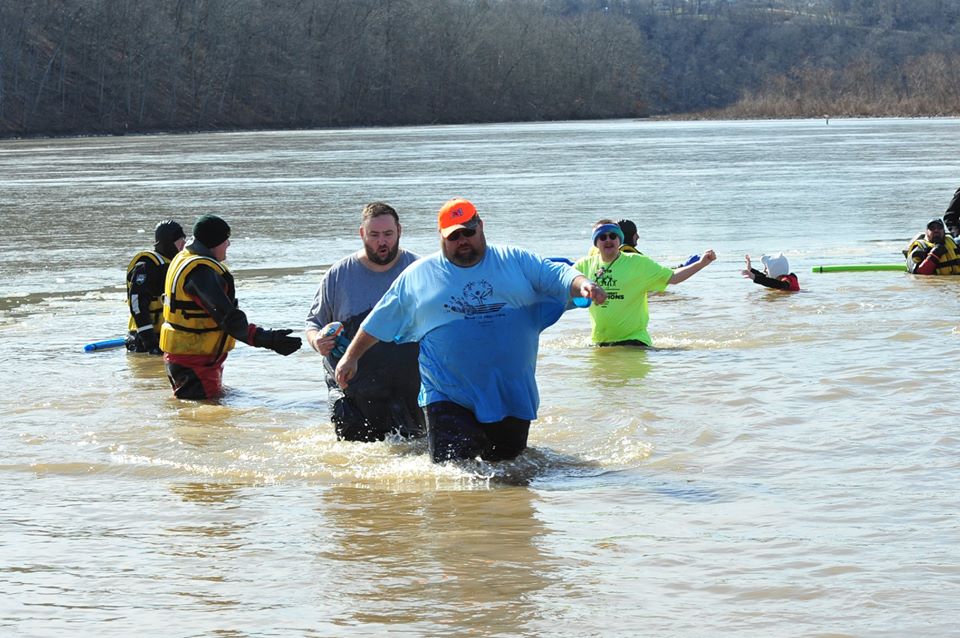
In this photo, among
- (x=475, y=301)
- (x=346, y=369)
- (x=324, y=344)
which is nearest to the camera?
(x=475, y=301)

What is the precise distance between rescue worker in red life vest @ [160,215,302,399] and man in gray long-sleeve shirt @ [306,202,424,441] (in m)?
0.82

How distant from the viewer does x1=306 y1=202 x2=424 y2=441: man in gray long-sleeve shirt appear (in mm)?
8336

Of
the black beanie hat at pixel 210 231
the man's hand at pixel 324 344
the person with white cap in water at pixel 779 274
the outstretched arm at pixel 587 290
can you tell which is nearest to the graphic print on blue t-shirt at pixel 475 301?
the outstretched arm at pixel 587 290

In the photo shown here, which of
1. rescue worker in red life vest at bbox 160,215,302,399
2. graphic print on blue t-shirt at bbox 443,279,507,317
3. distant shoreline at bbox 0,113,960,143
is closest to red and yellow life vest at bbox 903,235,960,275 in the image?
rescue worker in red life vest at bbox 160,215,302,399

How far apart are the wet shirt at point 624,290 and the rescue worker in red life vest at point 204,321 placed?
3174 millimetres

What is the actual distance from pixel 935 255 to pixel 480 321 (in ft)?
36.4

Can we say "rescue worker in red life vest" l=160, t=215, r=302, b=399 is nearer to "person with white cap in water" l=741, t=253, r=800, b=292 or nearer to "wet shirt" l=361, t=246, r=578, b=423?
"wet shirt" l=361, t=246, r=578, b=423

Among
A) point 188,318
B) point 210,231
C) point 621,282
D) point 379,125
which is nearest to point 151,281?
point 188,318

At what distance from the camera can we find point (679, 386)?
10.6 metres

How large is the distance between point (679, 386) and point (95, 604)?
19.2 ft

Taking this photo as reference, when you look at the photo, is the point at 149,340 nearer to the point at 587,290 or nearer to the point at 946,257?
the point at 587,290

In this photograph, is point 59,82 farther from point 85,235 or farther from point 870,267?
point 870,267

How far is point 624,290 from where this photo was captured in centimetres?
1160

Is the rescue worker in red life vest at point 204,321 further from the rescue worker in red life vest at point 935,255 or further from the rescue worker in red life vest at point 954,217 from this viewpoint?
the rescue worker in red life vest at point 954,217
